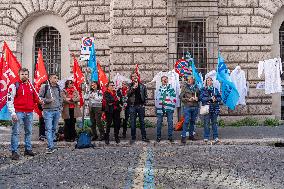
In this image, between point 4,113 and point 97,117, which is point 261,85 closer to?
point 97,117

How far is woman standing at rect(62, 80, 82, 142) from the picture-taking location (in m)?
13.0

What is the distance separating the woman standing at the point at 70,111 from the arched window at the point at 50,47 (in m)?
6.67

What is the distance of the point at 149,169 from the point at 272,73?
9.31 metres

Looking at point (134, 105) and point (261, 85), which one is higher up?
point (261, 85)

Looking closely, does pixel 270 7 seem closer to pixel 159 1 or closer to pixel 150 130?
pixel 159 1

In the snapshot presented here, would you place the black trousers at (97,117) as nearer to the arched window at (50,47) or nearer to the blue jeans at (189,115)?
the blue jeans at (189,115)

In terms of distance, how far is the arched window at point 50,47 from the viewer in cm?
1975

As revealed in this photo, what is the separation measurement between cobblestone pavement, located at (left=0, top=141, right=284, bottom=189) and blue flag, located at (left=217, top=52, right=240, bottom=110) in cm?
339

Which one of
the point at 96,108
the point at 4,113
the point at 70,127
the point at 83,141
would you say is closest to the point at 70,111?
the point at 70,127

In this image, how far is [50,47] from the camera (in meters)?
20.0

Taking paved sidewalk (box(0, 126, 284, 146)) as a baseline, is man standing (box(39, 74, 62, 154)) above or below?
above

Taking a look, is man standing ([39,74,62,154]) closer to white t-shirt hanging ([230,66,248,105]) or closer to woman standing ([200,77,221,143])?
woman standing ([200,77,221,143])

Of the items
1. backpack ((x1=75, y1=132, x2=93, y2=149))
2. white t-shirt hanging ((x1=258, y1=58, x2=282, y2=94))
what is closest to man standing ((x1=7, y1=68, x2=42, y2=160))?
backpack ((x1=75, y1=132, x2=93, y2=149))

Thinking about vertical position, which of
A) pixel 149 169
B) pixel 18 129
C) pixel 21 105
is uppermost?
pixel 21 105
